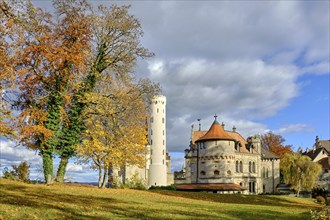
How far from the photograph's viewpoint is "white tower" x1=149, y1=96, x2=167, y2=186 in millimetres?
68438

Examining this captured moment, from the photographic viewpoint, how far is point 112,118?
31.2 m

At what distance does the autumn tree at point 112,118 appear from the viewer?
30.3 m

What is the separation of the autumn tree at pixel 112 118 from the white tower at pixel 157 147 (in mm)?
36105

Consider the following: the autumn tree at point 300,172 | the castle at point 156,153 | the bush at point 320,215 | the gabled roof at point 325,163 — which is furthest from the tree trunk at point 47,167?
the gabled roof at point 325,163

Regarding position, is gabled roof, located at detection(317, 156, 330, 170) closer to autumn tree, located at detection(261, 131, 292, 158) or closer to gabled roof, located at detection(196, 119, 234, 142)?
autumn tree, located at detection(261, 131, 292, 158)

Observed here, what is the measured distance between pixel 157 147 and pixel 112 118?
38.5 metres

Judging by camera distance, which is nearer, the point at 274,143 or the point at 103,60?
the point at 103,60

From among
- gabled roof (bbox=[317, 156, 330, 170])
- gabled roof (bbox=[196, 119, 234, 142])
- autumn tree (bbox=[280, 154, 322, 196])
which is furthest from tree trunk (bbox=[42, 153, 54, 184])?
gabled roof (bbox=[317, 156, 330, 170])

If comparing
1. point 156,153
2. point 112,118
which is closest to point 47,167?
point 112,118

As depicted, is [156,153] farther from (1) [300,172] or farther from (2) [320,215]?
(2) [320,215]

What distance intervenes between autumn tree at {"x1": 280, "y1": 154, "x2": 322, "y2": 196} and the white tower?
21880 mm

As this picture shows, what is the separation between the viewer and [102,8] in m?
30.9

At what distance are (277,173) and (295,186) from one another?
29.3ft

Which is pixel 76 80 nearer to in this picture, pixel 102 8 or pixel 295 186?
pixel 102 8
